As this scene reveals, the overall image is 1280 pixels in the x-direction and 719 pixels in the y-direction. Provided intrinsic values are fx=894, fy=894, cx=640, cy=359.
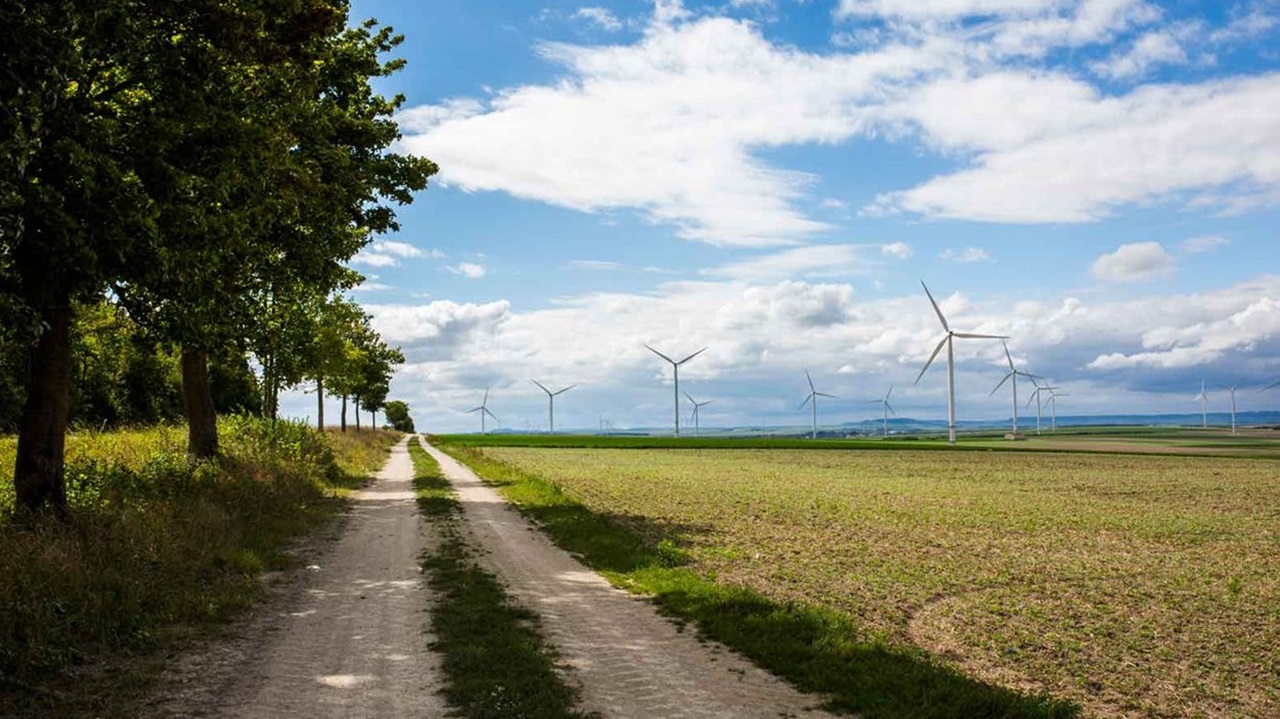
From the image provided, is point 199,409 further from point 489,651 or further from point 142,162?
point 489,651

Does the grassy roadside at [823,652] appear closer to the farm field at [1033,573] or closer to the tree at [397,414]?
the farm field at [1033,573]

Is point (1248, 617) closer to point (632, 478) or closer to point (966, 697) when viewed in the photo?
point (966, 697)

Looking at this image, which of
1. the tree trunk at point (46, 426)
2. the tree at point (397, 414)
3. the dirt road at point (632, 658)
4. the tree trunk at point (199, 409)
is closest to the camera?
the dirt road at point (632, 658)

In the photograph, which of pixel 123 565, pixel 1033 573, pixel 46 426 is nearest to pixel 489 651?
pixel 123 565

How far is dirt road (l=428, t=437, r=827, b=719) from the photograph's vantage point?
9336 mm

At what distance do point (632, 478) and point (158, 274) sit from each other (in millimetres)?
35583

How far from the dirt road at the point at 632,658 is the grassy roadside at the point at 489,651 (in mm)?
310

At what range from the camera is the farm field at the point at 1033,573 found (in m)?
11.4

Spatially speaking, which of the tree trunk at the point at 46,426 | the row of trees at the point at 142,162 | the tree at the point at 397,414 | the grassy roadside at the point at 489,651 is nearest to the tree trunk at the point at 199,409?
the row of trees at the point at 142,162

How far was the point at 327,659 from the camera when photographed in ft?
36.0

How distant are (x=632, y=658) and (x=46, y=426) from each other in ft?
41.5

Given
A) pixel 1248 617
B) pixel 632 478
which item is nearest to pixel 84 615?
pixel 1248 617

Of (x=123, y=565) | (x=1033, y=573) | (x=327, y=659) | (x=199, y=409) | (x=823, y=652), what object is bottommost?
(x=1033, y=573)

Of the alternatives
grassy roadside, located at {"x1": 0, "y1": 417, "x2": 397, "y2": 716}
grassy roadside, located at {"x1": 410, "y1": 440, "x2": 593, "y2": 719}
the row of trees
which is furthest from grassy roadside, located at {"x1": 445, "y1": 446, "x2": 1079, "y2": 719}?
the row of trees
